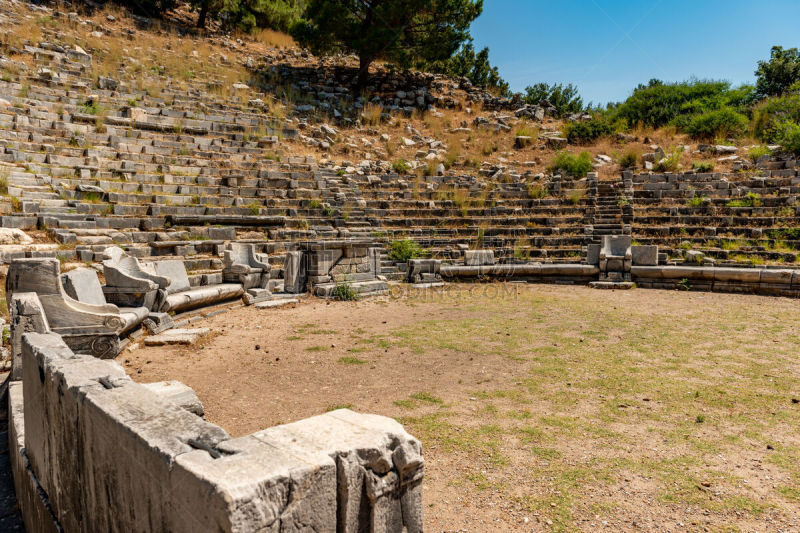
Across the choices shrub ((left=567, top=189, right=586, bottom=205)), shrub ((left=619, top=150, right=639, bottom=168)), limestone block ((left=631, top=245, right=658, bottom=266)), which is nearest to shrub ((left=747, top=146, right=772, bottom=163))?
shrub ((left=619, top=150, right=639, bottom=168))

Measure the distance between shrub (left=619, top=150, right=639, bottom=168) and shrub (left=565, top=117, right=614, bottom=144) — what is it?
10.8 feet

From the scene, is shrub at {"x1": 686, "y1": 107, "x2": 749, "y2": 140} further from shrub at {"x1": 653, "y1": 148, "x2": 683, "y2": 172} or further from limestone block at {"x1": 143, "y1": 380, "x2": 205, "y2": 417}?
limestone block at {"x1": 143, "y1": 380, "x2": 205, "y2": 417}

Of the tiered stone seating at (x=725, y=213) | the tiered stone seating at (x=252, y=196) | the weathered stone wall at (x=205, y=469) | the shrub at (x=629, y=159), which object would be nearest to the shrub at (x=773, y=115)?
the tiered stone seating at (x=725, y=213)

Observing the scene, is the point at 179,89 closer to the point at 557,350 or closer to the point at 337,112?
the point at 337,112

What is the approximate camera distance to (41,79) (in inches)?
588

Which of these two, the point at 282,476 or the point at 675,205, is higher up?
the point at 675,205

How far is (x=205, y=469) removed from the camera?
1.57 meters

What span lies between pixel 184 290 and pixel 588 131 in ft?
57.9

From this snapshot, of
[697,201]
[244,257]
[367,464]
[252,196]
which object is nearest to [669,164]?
[697,201]

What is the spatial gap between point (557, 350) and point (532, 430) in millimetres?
2566

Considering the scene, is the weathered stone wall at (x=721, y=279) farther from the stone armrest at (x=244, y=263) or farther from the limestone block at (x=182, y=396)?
the limestone block at (x=182, y=396)

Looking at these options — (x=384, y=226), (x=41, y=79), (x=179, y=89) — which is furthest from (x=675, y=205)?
(x=41, y=79)

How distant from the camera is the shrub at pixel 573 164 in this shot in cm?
1691

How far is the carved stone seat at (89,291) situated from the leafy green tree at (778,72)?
92.6 feet
